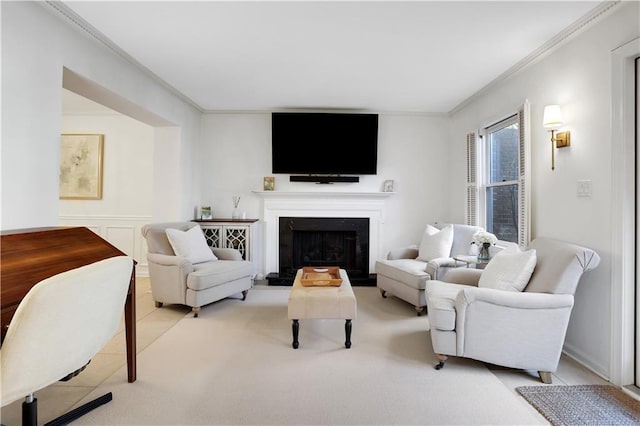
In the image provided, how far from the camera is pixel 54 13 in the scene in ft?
7.92

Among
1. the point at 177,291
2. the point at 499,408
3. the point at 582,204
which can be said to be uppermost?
the point at 582,204

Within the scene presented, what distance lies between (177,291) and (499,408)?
3.02 metres

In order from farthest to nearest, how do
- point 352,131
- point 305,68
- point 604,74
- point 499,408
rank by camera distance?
point 352,131
point 305,68
point 604,74
point 499,408

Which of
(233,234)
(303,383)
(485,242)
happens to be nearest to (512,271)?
(485,242)

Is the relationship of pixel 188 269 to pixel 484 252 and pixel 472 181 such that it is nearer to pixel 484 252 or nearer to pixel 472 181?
pixel 484 252

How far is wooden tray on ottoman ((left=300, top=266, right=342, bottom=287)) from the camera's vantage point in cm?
308

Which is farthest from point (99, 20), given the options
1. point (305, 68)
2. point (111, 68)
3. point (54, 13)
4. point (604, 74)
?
point (604, 74)

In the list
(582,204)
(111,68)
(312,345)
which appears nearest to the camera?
(582,204)

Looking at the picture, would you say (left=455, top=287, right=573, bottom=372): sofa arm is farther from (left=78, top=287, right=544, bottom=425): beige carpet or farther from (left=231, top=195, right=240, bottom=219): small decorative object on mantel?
(left=231, top=195, right=240, bottom=219): small decorative object on mantel

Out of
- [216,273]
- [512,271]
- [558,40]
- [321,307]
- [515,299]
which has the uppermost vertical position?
[558,40]

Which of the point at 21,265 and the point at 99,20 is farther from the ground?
the point at 99,20

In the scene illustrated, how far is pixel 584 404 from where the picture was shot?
77.9 inches

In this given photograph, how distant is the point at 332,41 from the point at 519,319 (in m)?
2.56

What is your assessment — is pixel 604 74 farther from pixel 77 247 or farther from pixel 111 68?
pixel 111 68
